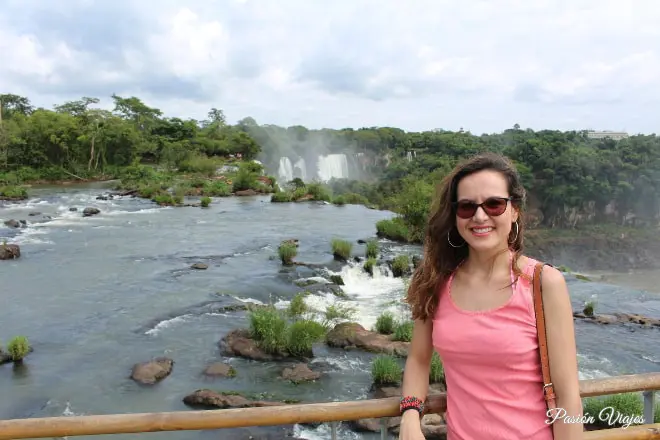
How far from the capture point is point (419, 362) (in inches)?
77.7

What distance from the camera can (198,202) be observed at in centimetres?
2645

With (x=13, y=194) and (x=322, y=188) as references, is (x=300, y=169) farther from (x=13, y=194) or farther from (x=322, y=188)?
(x=13, y=194)

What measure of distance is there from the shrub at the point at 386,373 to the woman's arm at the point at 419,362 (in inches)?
231

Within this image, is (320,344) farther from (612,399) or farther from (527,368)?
(527,368)

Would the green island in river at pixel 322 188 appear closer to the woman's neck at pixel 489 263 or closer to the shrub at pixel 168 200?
the shrub at pixel 168 200

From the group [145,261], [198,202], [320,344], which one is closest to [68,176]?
[198,202]

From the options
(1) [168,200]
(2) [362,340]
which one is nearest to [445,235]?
(2) [362,340]

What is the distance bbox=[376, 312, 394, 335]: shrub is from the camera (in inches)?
384

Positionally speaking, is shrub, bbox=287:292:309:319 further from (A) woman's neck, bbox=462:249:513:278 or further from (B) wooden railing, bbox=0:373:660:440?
(A) woman's neck, bbox=462:249:513:278

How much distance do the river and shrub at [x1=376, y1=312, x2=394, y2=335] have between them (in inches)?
24.5

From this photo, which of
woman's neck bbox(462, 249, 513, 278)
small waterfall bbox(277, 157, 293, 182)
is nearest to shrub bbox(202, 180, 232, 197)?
small waterfall bbox(277, 157, 293, 182)

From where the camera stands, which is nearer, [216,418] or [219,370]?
[216,418]

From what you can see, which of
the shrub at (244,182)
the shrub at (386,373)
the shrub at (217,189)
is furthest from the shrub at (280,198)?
the shrub at (386,373)

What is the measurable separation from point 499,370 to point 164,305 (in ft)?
33.3
